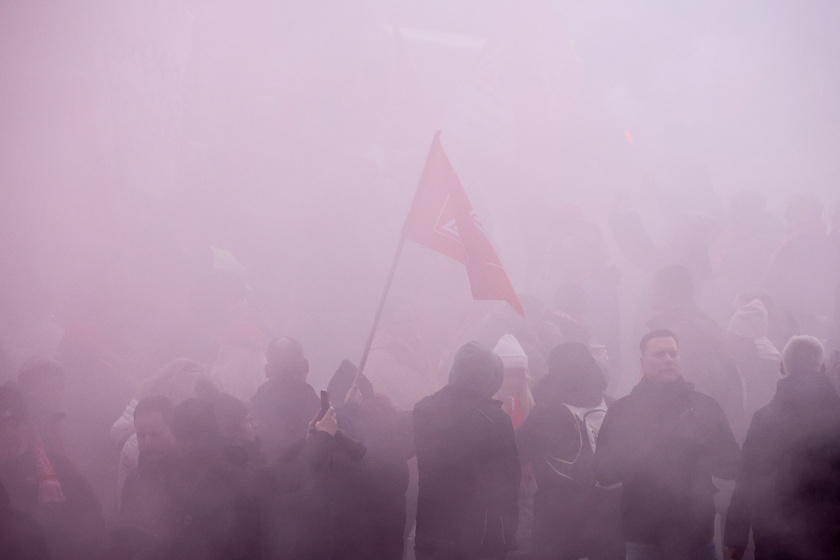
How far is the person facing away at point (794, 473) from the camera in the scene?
2.37 metres

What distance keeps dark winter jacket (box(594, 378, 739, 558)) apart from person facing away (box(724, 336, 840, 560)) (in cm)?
11

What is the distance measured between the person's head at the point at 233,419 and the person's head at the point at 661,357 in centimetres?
157

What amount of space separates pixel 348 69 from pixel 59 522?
5716mm

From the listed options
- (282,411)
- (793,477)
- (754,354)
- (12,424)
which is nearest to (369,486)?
(282,411)

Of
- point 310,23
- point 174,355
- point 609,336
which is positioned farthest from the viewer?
point 310,23

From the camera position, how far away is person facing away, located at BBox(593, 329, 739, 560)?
246 cm

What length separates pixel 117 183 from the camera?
545cm

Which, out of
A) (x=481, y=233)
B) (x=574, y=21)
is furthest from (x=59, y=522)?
(x=574, y=21)

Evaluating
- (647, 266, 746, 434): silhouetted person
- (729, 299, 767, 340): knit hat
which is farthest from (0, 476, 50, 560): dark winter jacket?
(729, 299, 767, 340): knit hat

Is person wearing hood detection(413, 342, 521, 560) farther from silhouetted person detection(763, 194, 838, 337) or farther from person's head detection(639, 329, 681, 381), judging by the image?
silhouetted person detection(763, 194, 838, 337)

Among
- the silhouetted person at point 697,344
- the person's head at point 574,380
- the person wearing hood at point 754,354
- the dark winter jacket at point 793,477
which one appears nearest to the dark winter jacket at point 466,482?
the person's head at point 574,380

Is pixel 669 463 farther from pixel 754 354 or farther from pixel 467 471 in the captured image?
pixel 754 354

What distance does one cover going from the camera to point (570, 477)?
8.66 ft

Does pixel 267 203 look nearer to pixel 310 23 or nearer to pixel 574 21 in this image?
pixel 310 23
